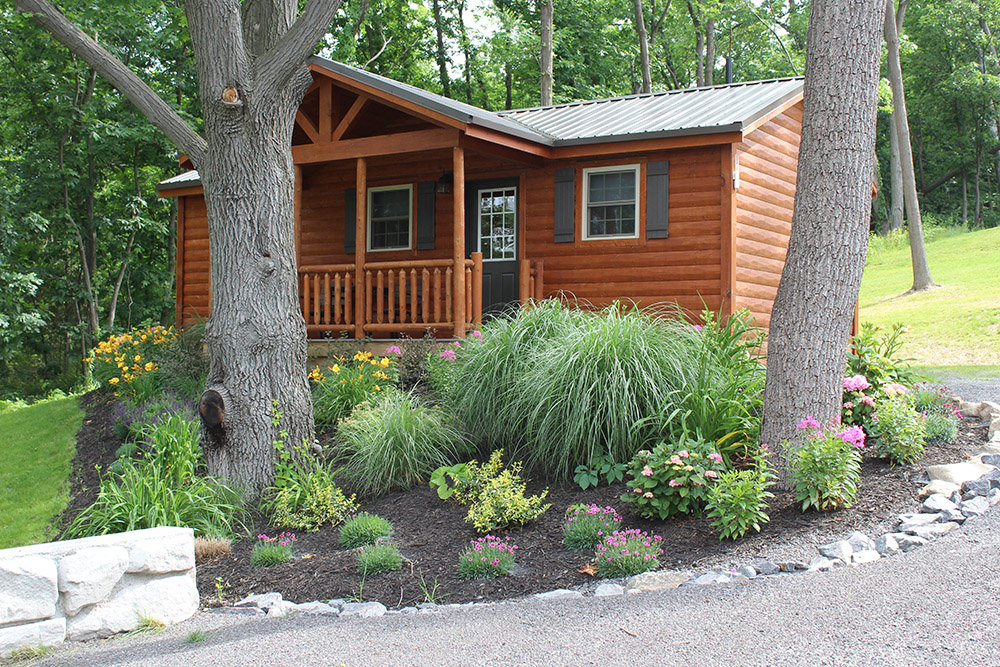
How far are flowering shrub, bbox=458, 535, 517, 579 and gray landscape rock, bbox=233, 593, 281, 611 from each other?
40.5 inches

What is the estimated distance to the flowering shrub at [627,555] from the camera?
4.09m

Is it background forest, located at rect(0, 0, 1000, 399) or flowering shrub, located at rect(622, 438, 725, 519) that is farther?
background forest, located at rect(0, 0, 1000, 399)

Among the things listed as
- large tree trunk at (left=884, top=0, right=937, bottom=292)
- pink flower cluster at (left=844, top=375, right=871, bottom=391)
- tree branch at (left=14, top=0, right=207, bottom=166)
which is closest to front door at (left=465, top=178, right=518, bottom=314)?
tree branch at (left=14, top=0, right=207, bottom=166)

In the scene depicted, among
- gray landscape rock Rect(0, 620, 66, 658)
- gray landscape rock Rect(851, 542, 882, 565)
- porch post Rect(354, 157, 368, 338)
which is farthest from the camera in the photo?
porch post Rect(354, 157, 368, 338)

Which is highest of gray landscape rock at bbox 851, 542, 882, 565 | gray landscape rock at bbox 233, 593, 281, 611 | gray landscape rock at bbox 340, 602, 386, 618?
gray landscape rock at bbox 851, 542, 882, 565

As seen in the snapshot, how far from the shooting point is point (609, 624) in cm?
344

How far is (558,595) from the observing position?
397 cm

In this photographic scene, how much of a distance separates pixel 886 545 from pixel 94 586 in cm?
399

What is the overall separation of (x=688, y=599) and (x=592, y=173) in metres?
7.06

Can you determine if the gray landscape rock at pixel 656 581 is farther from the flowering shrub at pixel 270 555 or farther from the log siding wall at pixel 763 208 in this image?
the log siding wall at pixel 763 208

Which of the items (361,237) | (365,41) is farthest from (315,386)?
(365,41)

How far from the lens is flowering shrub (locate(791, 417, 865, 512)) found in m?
4.32

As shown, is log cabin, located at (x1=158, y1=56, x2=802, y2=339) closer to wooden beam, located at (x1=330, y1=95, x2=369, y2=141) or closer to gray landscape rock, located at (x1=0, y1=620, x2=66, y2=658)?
wooden beam, located at (x1=330, y1=95, x2=369, y2=141)

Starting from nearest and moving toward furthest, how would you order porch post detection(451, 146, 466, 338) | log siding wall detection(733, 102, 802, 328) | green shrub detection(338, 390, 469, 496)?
green shrub detection(338, 390, 469, 496) < porch post detection(451, 146, 466, 338) < log siding wall detection(733, 102, 802, 328)
